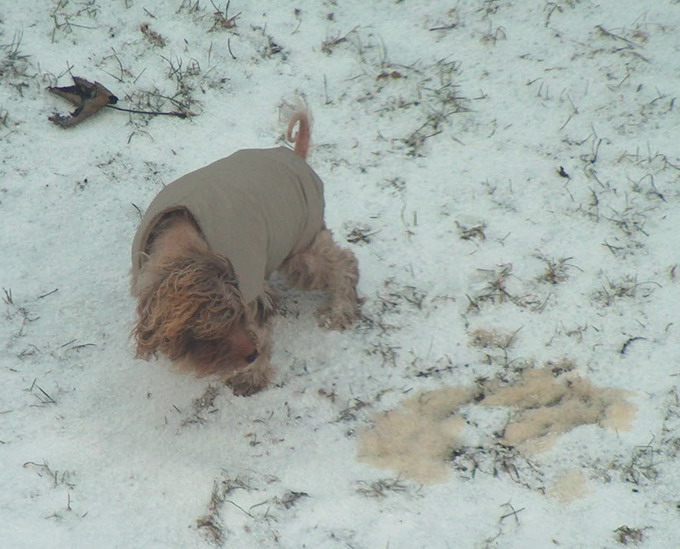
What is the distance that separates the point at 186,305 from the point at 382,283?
5.46 feet

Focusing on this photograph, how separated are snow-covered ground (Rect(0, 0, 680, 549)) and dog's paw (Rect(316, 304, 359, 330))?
68 millimetres

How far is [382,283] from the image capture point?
4.11 m

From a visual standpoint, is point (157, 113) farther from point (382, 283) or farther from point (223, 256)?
point (223, 256)

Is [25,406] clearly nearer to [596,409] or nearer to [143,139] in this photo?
[143,139]

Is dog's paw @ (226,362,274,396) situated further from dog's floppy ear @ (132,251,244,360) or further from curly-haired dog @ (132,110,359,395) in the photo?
dog's floppy ear @ (132,251,244,360)

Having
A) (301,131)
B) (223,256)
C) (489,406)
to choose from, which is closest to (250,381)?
(223,256)

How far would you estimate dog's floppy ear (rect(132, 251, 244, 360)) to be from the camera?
2678 millimetres

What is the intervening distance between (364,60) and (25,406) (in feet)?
11.0

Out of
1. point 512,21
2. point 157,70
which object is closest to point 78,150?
point 157,70

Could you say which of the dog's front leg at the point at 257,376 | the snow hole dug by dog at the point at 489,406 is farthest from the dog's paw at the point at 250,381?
the snow hole dug by dog at the point at 489,406

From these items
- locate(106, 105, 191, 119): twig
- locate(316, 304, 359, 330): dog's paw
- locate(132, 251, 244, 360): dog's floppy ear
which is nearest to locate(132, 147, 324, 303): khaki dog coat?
locate(132, 251, 244, 360): dog's floppy ear

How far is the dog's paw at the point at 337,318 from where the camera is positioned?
3.86m

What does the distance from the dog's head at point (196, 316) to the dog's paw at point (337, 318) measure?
1.02 metres

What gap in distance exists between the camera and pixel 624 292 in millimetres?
3926
